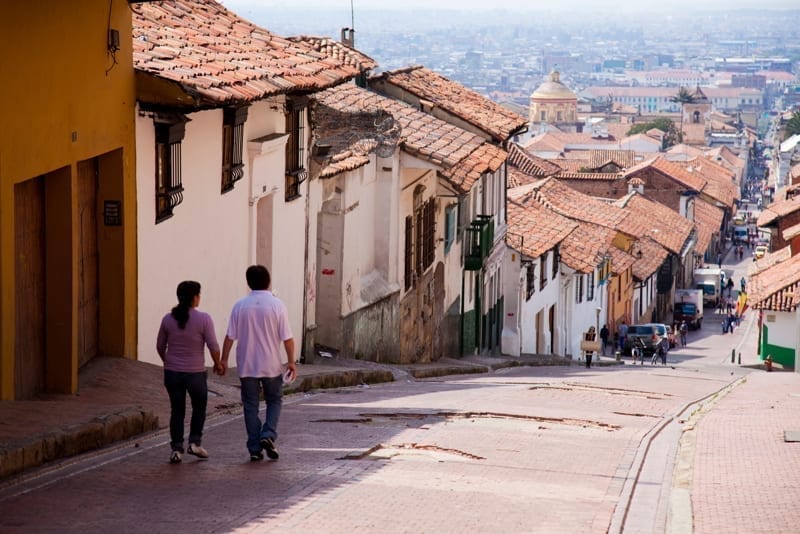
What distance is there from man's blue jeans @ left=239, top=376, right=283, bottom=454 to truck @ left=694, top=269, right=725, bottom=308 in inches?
2610

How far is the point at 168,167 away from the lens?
13219mm

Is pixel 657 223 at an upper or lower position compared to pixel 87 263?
lower

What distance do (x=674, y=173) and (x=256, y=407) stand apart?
82.6m

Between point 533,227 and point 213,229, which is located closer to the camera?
point 213,229

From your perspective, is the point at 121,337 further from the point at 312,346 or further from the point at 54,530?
the point at 312,346

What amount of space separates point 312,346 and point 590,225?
3419 centimetres

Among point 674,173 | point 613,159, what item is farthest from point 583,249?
point 613,159

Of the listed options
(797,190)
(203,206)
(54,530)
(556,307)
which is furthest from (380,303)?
(797,190)

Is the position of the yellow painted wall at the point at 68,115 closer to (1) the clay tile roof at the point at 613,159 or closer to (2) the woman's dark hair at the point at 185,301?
(2) the woman's dark hair at the point at 185,301

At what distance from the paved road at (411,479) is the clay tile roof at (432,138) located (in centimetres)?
875

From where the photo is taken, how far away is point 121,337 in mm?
12438

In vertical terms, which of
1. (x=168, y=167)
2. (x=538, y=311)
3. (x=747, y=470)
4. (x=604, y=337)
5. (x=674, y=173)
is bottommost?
(x=604, y=337)

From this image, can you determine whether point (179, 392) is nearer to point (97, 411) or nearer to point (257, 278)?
point (257, 278)

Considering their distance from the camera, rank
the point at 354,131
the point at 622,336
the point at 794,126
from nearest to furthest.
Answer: the point at 354,131, the point at 622,336, the point at 794,126
